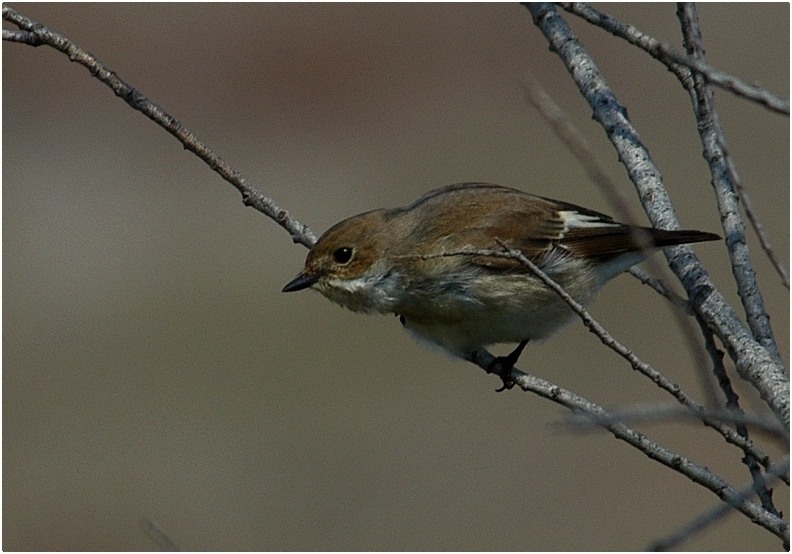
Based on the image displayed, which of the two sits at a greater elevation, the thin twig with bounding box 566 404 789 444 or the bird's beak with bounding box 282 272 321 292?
the bird's beak with bounding box 282 272 321 292

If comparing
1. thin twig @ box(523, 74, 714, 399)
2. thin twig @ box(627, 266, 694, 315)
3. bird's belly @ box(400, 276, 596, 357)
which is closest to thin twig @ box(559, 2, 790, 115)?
thin twig @ box(523, 74, 714, 399)

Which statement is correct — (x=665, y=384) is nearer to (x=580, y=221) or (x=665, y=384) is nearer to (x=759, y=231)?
(x=759, y=231)

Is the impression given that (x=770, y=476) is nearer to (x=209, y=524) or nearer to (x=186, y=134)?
(x=186, y=134)

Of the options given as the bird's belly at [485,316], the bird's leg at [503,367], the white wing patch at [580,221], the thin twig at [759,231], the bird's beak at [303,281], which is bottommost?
the thin twig at [759,231]

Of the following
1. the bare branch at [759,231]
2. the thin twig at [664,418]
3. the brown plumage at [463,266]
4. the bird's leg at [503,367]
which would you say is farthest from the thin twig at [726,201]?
the bird's leg at [503,367]

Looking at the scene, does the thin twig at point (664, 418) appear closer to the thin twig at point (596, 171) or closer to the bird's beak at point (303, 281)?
the thin twig at point (596, 171)

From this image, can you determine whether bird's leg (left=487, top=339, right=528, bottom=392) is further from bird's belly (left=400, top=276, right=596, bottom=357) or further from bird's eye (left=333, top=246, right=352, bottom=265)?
bird's eye (left=333, top=246, right=352, bottom=265)

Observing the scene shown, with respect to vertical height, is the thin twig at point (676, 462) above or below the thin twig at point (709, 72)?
below
